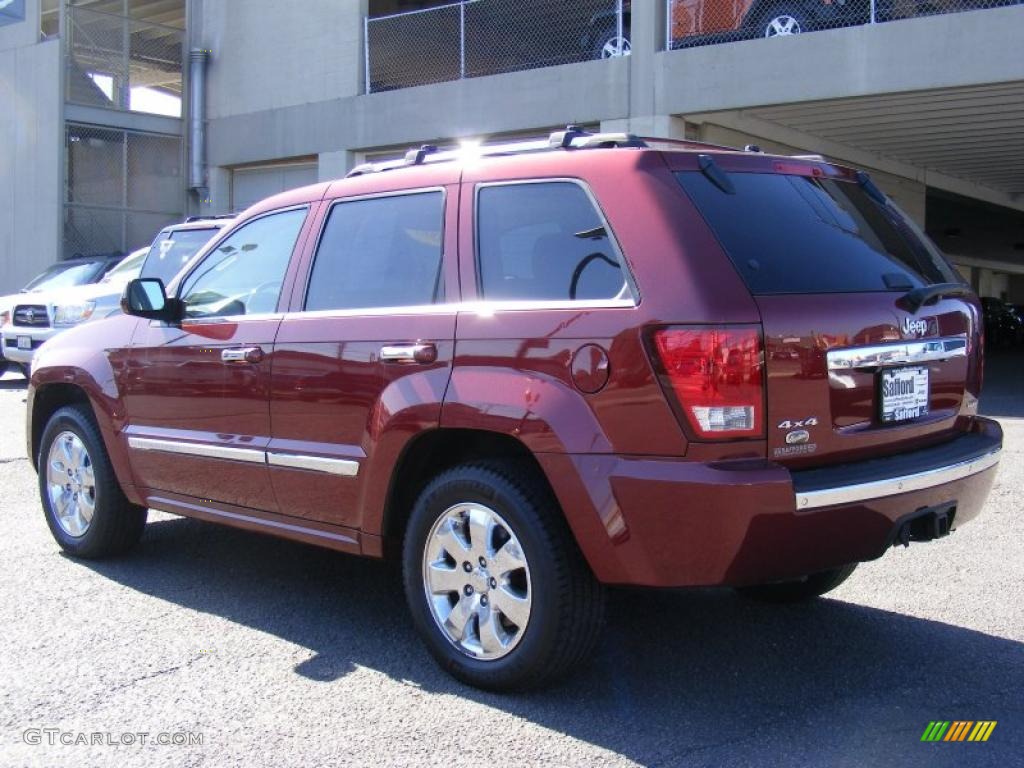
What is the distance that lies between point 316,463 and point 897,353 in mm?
2222

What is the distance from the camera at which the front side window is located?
4812 mm

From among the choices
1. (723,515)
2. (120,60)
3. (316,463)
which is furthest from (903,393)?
(120,60)

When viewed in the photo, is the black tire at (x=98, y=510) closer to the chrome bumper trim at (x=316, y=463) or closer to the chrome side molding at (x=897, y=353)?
the chrome bumper trim at (x=316, y=463)

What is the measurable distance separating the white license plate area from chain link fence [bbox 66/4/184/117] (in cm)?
2017

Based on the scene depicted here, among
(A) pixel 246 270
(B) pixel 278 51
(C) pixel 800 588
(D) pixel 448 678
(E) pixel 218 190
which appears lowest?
(D) pixel 448 678

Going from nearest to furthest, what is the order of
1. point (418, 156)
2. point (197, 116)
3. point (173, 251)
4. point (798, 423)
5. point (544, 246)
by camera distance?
point (798, 423) → point (544, 246) → point (418, 156) → point (173, 251) → point (197, 116)

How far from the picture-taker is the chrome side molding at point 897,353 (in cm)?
358

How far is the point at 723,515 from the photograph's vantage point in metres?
3.29

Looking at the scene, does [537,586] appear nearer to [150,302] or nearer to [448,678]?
[448,678]

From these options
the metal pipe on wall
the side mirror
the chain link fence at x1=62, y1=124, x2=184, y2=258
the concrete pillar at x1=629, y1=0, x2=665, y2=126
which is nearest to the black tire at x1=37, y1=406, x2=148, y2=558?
the side mirror

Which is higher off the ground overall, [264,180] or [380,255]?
[264,180]

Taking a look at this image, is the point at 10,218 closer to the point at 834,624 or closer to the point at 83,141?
the point at 83,141

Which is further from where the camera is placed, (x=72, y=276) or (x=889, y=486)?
(x=72, y=276)

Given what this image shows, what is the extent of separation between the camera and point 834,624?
4680 mm
